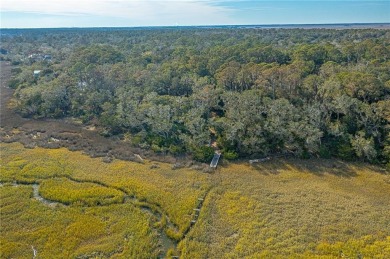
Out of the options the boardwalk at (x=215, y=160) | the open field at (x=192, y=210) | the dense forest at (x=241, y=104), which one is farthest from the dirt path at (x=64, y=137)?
the boardwalk at (x=215, y=160)

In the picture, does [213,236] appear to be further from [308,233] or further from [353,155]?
[353,155]

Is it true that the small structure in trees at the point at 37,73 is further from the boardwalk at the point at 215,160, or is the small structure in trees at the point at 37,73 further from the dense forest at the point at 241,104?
the boardwalk at the point at 215,160

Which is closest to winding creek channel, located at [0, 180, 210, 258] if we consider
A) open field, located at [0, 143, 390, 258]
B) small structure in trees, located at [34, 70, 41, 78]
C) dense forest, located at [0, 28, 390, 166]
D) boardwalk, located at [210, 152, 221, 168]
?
open field, located at [0, 143, 390, 258]

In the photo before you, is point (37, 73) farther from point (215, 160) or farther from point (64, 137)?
point (215, 160)

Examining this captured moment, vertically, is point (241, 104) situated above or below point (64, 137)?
above

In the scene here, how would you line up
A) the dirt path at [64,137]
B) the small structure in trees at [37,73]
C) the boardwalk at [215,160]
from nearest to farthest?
1. the boardwalk at [215,160]
2. the dirt path at [64,137]
3. the small structure in trees at [37,73]

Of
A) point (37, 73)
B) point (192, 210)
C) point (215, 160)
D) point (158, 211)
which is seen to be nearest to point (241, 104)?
point (215, 160)
